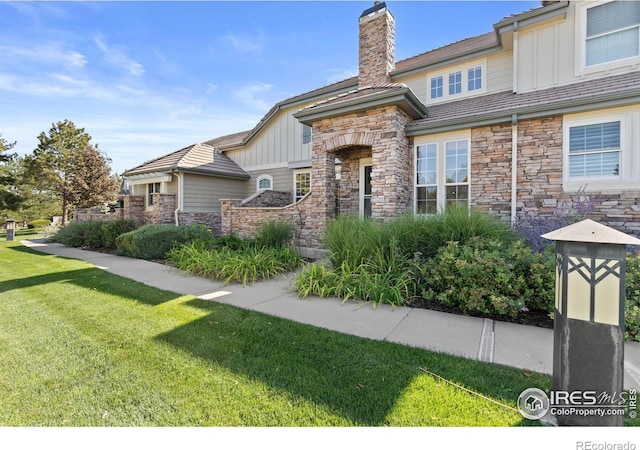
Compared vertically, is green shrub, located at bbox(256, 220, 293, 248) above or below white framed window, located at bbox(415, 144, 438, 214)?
below

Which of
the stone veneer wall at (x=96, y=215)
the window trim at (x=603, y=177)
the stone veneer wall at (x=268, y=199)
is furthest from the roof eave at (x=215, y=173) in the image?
the window trim at (x=603, y=177)

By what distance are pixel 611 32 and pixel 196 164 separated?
14.8 meters

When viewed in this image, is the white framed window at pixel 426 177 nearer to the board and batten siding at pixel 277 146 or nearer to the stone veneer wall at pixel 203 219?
the board and batten siding at pixel 277 146

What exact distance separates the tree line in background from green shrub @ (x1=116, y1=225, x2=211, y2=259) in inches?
664

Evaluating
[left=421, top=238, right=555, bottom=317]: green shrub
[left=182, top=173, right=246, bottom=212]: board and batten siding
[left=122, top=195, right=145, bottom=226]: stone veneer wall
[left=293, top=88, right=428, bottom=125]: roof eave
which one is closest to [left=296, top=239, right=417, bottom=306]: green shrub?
[left=421, top=238, right=555, bottom=317]: green shrub

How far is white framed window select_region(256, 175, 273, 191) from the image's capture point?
1480 centimetres

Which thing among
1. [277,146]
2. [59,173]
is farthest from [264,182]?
[59,173]

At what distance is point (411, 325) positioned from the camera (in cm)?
388

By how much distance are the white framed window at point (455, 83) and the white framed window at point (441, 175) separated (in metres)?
2.98

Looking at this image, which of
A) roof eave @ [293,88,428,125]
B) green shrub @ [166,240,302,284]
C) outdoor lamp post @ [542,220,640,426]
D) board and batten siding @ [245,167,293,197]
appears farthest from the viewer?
board and batten siding @ [245,167,293,197]

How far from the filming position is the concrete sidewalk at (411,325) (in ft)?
9.98

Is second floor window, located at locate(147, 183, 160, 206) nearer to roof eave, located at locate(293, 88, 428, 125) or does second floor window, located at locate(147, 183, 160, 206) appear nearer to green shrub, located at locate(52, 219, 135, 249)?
green shrub, located at locate(52, 219, 135, 249)

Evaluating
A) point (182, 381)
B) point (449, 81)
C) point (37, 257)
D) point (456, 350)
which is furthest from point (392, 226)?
point (37, 257)

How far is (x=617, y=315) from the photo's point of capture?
1.89m
